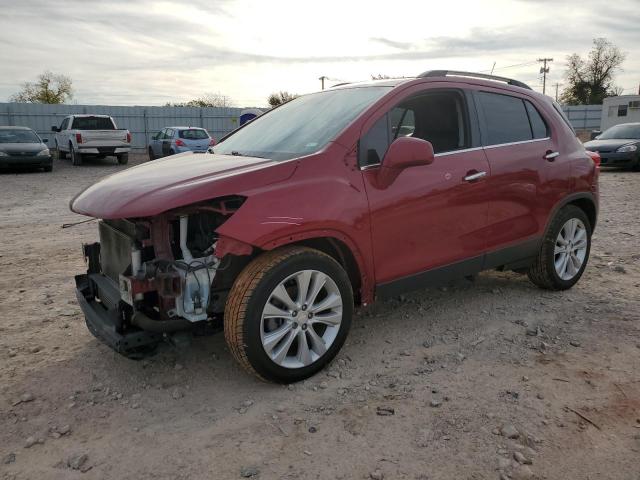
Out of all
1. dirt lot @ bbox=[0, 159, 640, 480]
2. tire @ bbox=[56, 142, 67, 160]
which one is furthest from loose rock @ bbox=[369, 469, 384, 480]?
tire @ bbox=[56, 142, 67, 160]

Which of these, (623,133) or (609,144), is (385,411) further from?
(623,133)

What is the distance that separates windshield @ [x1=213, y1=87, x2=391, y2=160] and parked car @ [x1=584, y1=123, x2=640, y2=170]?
14136 mm

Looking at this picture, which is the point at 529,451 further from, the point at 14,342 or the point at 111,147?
the point at 111,147

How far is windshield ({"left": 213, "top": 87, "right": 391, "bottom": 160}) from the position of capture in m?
3.53

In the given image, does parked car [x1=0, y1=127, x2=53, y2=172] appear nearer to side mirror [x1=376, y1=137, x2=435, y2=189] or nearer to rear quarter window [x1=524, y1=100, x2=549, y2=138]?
rear quarter window [x1=524, y1=100, x2=549, y2=138]

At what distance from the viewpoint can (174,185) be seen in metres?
3.00

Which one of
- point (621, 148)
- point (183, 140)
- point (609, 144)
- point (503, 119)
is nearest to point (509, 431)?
point (503, 119)

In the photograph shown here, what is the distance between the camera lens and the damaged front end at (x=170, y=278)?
118 inches

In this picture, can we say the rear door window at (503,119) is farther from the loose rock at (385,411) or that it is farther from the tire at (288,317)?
the loose rock at (385,411)

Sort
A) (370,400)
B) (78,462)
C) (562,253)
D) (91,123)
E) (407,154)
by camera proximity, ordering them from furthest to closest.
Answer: (91,123), (562,253), (407,154), (370,400), (78,462)

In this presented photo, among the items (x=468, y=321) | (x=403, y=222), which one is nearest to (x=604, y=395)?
(x=468, y=321)

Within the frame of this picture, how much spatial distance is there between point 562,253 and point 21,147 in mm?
17296

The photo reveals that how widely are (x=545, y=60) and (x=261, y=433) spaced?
74583 mm

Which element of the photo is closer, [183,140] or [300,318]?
[300,318]
